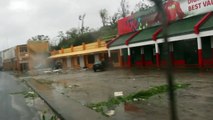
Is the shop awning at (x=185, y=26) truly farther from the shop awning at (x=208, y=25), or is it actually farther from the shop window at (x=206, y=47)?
the shop window at (x=206, y=47)

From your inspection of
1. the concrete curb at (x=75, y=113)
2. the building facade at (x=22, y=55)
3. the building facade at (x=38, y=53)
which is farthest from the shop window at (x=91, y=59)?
the concrete curb at (x=75, y=113)

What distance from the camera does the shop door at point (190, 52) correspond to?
30.2 metres

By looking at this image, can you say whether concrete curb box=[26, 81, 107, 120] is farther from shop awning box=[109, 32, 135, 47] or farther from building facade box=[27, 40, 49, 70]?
building facade box=[27, 40, 49, 70]

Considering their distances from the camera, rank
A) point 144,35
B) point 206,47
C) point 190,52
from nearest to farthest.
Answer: point 206,47 < point 190,52 < point 144,35

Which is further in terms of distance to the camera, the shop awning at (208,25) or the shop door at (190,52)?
the shop door at (190,52)

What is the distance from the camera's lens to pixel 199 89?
Answer: 16094 millimetres

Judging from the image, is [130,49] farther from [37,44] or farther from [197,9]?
[37,44]

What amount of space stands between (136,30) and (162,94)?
85.7ft

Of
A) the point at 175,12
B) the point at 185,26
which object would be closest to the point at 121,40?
the point at 175,12

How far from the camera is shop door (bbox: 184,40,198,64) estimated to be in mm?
30172

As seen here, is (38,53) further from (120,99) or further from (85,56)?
(120,99)

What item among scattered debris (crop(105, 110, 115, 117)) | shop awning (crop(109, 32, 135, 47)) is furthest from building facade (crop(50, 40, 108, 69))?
scattered debris (crop(105, 110, 115, 117))

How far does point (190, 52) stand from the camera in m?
30.9

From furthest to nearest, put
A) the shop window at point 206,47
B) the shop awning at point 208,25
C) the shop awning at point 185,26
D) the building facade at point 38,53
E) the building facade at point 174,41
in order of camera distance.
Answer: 1. the building facade at point 38,53
2. the shop awning at point 185,26
3. the shop window at point 206,47
4. the building facade at point 174,41
5. the shop awning at point 208,25
